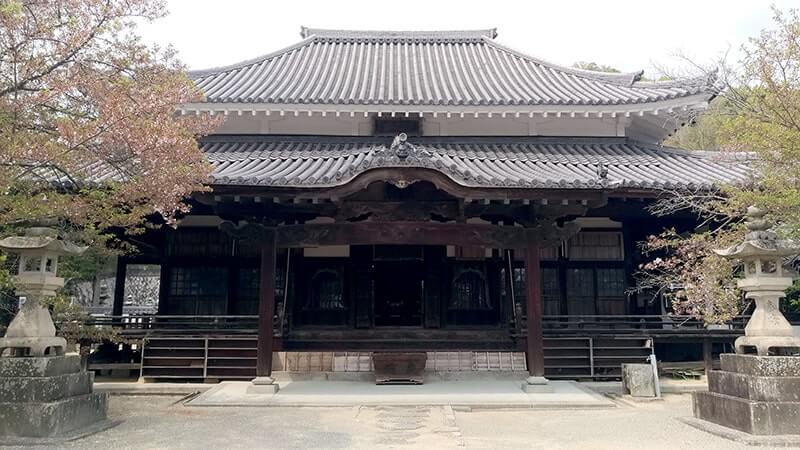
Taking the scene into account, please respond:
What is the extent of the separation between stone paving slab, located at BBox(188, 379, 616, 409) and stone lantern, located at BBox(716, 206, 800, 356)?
2.56m

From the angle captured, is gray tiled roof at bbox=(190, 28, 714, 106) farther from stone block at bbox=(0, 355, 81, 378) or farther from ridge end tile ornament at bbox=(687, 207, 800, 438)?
stone block at bbox=(0, 355, 81, 378)

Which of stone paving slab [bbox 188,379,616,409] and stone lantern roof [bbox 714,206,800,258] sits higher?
stone lantern roof [bbox 714,206,800,258]

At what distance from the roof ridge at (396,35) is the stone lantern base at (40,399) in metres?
14.8

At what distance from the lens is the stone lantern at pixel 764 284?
6430 millimetres

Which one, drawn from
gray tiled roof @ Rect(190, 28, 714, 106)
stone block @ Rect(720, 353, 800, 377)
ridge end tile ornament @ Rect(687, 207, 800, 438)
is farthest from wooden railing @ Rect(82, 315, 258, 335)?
stone block @ Rect(720, 353, 800, 377)

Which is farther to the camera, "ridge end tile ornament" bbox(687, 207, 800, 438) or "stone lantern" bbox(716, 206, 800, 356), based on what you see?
"stone lantern" bbox(716, 206, 800, 356)

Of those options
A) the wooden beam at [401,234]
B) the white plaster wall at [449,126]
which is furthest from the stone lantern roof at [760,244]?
the white plaster wall at [449,126]

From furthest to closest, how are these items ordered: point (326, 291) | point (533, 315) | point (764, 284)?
point (326, 291) < point (533, 315) < point (764, 284)

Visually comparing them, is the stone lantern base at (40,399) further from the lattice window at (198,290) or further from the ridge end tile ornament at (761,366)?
the ridge end tile ornament at (761,366)

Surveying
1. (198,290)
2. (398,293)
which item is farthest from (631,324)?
(198,290)

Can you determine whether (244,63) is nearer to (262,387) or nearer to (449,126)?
(449,126)

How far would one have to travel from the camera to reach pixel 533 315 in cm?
919

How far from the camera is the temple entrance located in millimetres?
12547

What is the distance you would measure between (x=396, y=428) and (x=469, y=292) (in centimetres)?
534
